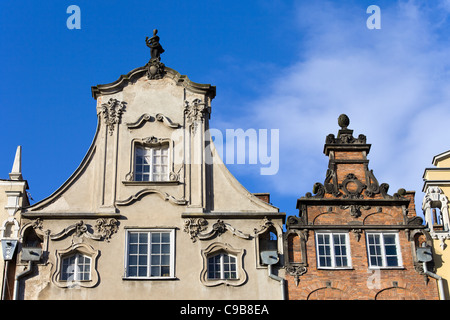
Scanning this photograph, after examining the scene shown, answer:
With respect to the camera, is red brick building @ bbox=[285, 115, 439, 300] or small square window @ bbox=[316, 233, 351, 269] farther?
small square window @ bbox=[316, 233, 351, 269]

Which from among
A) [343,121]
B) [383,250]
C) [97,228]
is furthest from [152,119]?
[383,250]

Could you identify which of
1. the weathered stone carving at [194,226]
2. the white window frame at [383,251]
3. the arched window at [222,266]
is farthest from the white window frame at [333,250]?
the weathered stone carving at [194,226]

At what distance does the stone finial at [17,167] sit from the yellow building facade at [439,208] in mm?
13146

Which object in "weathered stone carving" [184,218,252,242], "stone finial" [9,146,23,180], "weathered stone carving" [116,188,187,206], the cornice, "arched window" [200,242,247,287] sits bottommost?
"arched window" [200,242,247,287]

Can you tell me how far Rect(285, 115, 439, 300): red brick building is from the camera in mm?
26703

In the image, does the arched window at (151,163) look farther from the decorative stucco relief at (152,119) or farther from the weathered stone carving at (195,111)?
the weathered stone carving at (195,111)

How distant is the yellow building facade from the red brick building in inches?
14.7

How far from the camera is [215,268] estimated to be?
27.0m

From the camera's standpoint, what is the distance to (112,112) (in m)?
29.3

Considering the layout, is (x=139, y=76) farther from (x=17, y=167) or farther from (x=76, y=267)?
(x=76, y=267)

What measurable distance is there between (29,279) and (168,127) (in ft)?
21.9

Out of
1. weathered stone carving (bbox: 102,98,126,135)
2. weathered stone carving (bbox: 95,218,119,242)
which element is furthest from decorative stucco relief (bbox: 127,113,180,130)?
weathered stone carving (bbox: 95,218,119,242)

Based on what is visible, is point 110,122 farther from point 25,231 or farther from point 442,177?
point 442,177

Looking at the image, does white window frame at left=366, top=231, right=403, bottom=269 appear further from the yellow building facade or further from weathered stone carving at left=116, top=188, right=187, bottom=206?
weathered stone carving at left=116, top=188, right=187, bottom=206
